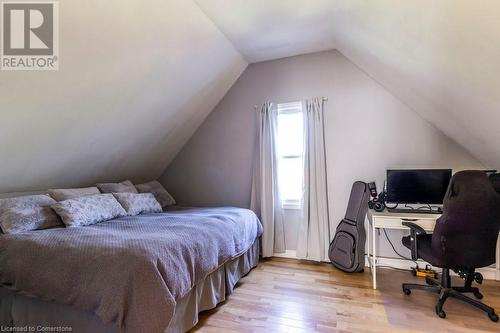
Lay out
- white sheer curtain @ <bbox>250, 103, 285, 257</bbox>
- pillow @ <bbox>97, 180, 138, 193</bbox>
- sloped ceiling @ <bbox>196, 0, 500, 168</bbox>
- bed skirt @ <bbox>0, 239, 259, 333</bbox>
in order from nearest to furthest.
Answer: sloped ceiling @ <bbox>196, 0, 500, 168</bbox>
bed skirt @ <bbox>0, 239, 259, 333</bbox>
pillow @ <bbox>97, 180, 138, 193</bbox>
white sheer curtain @ <bbox>250, 103, 285, 257</bbox>

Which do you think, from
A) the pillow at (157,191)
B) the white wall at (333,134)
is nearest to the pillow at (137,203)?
the pillow at (157,191)

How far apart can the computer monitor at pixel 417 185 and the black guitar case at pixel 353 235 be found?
0.27 metres

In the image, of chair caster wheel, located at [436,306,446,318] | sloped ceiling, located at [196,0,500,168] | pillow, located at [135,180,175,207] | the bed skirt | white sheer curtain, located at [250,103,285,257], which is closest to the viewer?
sloped ceiling, located at [196,0,500,168]

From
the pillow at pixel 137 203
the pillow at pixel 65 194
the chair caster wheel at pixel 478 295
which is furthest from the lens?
the pillow at pixel 137 203

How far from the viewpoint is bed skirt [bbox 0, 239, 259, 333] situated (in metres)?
1.53

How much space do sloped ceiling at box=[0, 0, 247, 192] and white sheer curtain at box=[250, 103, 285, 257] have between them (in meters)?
0.84

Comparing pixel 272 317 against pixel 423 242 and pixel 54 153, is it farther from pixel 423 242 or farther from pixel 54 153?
pixel 54 153

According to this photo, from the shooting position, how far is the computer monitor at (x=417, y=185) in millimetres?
2582

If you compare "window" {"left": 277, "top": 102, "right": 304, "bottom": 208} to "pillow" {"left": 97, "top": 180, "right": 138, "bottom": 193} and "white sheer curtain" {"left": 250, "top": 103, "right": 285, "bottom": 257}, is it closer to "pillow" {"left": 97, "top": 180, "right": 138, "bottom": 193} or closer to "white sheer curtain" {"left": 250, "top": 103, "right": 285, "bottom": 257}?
"white sheer curtain" {"left": 250, "top": 103, "right": 285, "bottom": 257}

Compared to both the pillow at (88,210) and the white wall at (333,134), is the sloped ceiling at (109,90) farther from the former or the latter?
the pillow at (88,210)

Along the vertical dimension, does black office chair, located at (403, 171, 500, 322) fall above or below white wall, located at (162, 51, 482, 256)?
below

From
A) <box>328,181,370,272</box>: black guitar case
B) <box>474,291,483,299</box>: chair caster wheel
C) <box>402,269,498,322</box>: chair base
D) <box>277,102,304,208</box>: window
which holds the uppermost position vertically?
<box>277,102,304,208</box>: window

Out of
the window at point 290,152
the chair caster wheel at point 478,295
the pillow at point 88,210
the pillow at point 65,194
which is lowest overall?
the chair caster wheel at point 478,295

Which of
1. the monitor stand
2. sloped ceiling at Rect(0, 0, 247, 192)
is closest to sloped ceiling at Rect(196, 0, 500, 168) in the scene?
sloped ceiling at Rect(0, 0, 247, 192)
